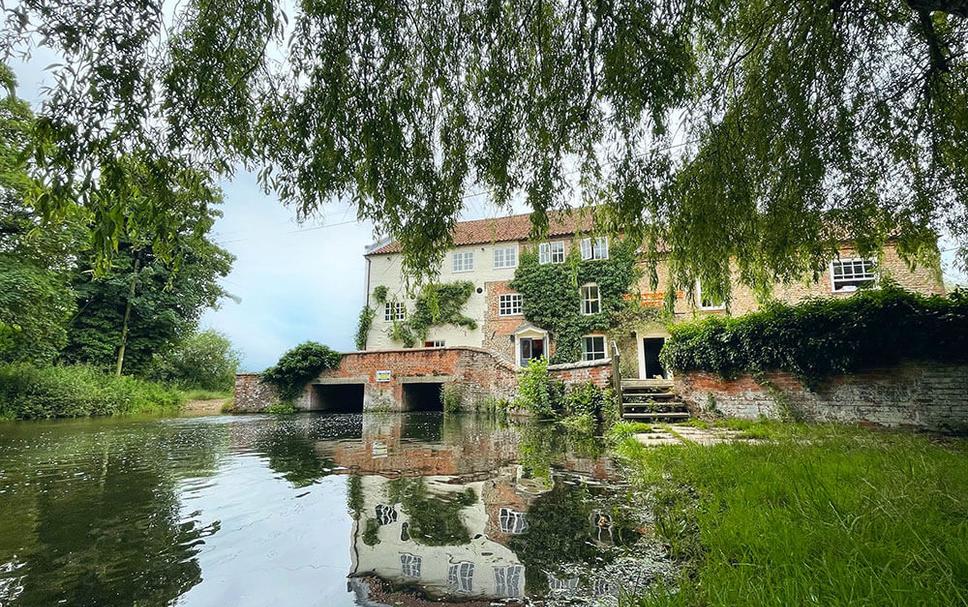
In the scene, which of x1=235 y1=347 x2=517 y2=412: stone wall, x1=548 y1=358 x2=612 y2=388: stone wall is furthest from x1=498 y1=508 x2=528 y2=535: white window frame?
x1=235 y1=347 x2=517 y2=412: stone wall

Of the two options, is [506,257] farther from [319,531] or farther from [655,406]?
[319,531]

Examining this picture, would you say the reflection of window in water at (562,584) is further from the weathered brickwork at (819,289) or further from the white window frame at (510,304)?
the white window frame at (510,304)

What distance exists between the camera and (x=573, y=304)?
22.1m

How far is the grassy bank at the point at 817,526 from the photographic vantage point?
6.03 ft

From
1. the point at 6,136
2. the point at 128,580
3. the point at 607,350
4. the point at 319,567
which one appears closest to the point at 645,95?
the point at 319,567

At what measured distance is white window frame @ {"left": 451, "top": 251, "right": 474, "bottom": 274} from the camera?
24.8 meters

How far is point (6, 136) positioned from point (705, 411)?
23404 mm

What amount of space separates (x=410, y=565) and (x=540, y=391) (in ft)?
38.5

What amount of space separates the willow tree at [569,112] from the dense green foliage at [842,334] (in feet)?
4.93

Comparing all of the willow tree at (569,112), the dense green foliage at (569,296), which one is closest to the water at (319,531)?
the willow tree at (569,112)

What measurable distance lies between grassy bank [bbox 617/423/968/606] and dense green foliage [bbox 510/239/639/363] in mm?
16402

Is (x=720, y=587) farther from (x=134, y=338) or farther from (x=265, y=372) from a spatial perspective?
(x=134, y=338)

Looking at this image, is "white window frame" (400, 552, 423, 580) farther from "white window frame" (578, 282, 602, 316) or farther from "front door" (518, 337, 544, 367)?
"front door" (518, 337, 544, 367)

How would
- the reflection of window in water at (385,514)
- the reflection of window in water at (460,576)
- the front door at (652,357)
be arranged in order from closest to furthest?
1. the reflection of window in water at (460,576)
2. the reflection of window in water at (385,514)
3. the front door at (652,357)
